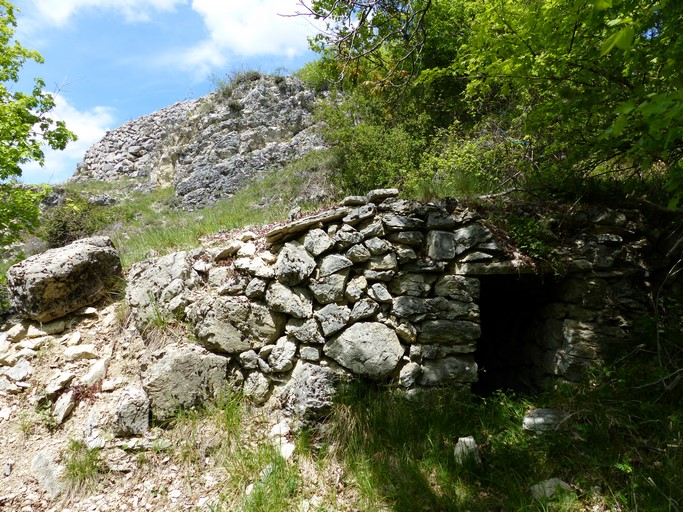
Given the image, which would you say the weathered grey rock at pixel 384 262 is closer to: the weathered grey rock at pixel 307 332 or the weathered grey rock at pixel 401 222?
the weathered grey rock at pixel 401 222

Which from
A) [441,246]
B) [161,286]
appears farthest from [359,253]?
[161,286]

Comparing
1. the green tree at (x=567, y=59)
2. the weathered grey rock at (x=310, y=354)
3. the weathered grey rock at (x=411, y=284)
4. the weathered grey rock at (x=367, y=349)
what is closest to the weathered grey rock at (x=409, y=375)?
the weathered grey rock at (x=367, y=349)

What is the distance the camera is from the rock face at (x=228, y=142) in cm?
1352

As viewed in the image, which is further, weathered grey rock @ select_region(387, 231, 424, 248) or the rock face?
the rock face

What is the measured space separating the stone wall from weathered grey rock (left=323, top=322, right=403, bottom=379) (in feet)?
0.03

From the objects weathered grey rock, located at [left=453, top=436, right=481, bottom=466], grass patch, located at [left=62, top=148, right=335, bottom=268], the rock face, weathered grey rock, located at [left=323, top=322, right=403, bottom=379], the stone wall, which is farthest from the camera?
the rock face

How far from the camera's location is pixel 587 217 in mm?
4305

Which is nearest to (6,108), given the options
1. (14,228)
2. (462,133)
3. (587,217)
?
(14,228)

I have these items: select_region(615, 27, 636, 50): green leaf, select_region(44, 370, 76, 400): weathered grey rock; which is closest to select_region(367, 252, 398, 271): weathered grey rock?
select_region(615, 27, 636, 50): green leaf

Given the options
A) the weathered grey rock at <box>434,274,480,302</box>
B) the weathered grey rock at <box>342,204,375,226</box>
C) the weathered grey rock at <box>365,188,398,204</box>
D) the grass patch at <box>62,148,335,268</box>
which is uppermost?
the grass patch at <box>62,148,335,268</box>

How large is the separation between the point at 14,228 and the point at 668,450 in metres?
8.59

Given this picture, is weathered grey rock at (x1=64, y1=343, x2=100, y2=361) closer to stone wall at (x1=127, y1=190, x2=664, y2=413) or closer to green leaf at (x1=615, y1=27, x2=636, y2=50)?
stone wall at (x1=127, y1=190, x2=664, y2=413)

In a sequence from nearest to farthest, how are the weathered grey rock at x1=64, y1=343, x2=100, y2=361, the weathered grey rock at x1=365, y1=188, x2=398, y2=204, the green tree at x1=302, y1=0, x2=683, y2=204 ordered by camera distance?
the green tree at x1=302, y1=0, x2=683, y2=204 < the weathered grey rock at x1=365, y1=188, x2=398, y2=204 < the weathered grey rock at x1=64, y1=343, x2=100, y2=361

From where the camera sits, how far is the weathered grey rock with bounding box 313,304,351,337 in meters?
4.07
